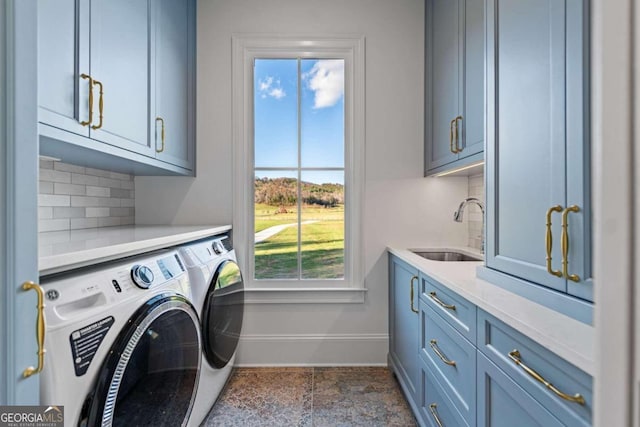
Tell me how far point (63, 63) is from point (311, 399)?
6.16 feet

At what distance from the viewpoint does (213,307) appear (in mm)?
1504

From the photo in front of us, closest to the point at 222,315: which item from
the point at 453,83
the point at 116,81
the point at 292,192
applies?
the point at 292,192

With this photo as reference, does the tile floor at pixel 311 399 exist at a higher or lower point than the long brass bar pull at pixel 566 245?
lower

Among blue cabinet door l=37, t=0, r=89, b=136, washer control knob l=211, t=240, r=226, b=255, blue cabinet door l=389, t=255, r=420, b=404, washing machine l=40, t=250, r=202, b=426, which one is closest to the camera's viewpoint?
washing machine l=40, t=250, r=202, b=426

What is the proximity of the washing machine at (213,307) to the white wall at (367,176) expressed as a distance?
0.40 metres

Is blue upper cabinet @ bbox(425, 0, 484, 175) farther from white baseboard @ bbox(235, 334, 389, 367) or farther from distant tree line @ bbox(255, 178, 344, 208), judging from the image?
white baseboard @ bbox(235, 334, 389, 367)

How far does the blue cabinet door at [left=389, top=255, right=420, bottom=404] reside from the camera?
161 cm

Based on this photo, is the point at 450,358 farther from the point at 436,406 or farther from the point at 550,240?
the point at 550,240

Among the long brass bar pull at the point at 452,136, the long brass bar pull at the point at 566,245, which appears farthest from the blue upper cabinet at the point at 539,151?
the long brass bar pull at the point at 452,136

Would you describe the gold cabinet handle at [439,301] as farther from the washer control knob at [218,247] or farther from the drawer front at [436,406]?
the washer control knob at [218,247]

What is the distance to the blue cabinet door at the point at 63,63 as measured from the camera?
949mm

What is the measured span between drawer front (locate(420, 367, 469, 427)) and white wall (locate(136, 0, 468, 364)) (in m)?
0.71

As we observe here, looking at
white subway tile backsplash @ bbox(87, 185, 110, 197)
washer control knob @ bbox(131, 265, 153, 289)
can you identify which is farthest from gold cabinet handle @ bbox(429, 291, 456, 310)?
white subway tile backsplash @ bbox(87, 185, 110, 197)
